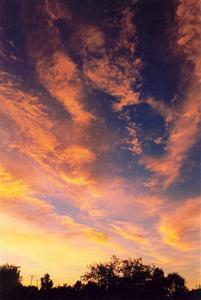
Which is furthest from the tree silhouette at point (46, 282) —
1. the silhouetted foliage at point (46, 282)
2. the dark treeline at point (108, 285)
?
the dark treeline at point (108, 285)

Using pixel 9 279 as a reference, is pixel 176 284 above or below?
above

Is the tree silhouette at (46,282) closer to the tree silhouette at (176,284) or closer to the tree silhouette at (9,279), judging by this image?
the tree silhouette at (9,279)

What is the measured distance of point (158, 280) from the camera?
127 m

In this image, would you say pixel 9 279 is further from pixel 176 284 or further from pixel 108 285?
pixel 176 284

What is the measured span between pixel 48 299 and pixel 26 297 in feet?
26.0

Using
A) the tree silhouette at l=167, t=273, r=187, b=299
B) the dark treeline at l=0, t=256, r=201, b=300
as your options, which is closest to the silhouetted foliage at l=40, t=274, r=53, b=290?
the dark treeline at l=0, t=256, r=201, b=300

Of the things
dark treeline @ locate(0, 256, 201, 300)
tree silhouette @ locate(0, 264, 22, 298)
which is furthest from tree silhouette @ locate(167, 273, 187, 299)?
tree silhouette @ locate(0, 264, 22, 298)

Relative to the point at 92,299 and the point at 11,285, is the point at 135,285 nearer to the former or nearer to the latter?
the point at 92,299

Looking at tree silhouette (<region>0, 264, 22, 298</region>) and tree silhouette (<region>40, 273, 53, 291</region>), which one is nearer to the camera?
tree silhouette (<region>0, 264, 22, 298</region>)

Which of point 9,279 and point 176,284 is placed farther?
point 176,284

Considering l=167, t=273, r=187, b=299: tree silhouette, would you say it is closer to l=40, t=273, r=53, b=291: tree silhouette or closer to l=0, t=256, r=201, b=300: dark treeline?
l=0, t=256, r=201, b=300: dark treeline

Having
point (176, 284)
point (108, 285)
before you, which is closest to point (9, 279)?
point (108, 285)

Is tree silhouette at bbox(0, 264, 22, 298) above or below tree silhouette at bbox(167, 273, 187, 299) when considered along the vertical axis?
below

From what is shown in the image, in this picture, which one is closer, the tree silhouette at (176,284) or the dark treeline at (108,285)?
the dark treeline at (108,285)
